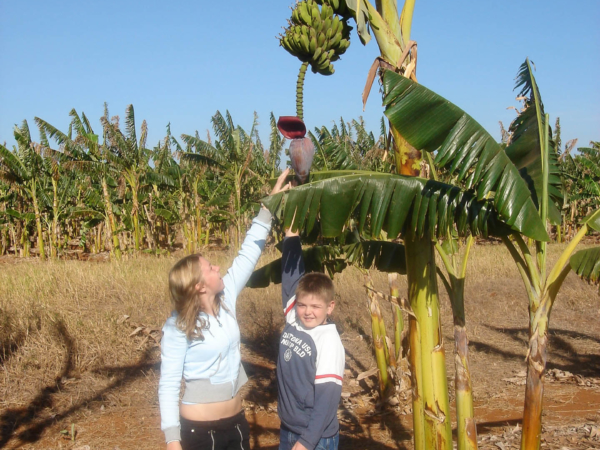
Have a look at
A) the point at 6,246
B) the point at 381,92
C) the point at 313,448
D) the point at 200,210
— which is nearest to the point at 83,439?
the point at 313,448

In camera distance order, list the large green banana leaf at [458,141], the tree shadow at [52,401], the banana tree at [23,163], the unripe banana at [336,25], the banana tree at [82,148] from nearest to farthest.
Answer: the large green banana leaf at [458,141] < the unripe banana at [336,25] < the tree shadow at [52,401] < the banana tree at [82,148] < the banana tree at [23,163]

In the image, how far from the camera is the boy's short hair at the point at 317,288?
244 cm

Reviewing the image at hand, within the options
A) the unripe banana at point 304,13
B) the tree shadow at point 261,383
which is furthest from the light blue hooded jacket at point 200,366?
the tree shadow at point 261,383

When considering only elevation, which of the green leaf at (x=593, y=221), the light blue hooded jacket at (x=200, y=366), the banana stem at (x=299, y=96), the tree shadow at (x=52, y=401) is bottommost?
the tree shadow at (x=52, y=401)

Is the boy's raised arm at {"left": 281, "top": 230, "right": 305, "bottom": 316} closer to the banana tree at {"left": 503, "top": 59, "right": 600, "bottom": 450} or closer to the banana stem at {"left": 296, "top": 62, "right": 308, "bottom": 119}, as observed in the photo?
the banana stem at {"left": 296, "top": 62, "right": 308, "bottom": 119}

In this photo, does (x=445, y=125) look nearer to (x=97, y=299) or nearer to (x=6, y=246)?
(x=97, y=299)

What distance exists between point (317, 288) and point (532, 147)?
2074 mm

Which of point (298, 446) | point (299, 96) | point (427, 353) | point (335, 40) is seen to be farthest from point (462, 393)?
point (335, 40)

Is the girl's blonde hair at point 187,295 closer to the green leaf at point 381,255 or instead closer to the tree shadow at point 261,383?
the green leaf at point 381,255

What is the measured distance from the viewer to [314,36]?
2.78 metres

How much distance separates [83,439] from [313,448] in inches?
145

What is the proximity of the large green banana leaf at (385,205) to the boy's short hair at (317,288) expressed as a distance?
15.3 inches

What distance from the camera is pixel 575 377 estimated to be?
21.3 feet

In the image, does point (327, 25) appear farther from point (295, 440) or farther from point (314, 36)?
point (295, 440)
